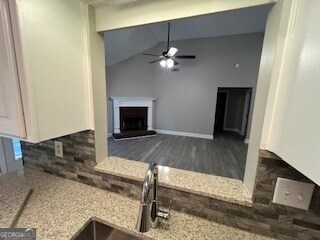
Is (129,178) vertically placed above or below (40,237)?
above

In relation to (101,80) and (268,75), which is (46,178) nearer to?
(101,80)

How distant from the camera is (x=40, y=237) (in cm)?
66

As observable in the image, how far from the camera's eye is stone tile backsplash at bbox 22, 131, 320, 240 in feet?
2.16

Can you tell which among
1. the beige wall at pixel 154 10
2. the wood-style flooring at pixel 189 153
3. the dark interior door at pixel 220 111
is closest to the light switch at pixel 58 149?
the beige wall at pixel 154 10

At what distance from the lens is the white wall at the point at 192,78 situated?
4426 mm

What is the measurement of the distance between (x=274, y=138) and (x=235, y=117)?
21.9ft

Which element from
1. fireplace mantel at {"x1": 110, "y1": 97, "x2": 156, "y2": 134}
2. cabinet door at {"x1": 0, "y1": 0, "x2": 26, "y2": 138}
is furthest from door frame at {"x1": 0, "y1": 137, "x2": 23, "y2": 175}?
fireplace mantel at {"x1": 110, "y1": 97, "x2": 156, "y2": 134}

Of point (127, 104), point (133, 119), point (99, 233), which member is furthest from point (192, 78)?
point (99, 233)

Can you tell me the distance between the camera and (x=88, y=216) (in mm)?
792

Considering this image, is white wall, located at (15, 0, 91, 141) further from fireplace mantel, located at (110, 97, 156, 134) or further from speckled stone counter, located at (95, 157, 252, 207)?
fireplace mantel, located at (110, 97, 156, 134)

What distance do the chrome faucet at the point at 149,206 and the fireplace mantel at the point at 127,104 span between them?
14.9ft

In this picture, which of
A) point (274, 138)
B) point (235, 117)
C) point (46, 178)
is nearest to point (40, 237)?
point (46, 178)

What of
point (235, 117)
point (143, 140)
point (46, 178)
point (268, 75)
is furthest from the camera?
point (235, 117)

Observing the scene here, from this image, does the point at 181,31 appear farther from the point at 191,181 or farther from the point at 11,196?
the point at 11,196
